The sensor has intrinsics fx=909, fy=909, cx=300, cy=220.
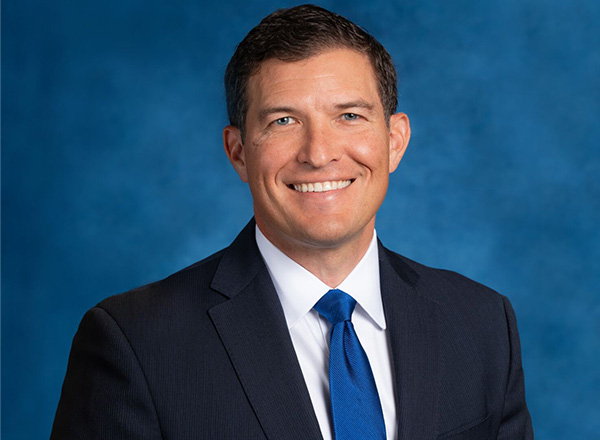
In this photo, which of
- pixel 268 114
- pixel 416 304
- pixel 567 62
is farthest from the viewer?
pixel 567 62

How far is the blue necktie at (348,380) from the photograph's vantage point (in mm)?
3012

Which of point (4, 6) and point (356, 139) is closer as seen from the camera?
point (356, 139)

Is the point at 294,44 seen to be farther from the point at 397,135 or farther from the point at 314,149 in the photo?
the point at 397,135

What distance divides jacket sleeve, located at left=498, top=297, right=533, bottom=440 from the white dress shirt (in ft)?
1.89

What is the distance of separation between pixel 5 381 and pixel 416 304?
10.2 ft

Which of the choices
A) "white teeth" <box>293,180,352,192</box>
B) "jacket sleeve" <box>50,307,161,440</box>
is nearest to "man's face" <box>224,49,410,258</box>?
"white teeth" <box>293,180,352,192</box>

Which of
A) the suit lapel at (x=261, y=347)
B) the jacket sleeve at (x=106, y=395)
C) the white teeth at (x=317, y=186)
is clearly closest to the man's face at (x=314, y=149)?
the white teeth at (x=317, y=186)

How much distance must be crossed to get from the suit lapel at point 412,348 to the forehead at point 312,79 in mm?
738

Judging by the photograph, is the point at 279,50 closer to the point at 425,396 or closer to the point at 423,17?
the point at 425,396

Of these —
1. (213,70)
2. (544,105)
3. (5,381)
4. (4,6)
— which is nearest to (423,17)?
(544,105)

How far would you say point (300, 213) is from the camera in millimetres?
3172

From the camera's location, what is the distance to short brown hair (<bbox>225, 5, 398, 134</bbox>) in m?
3.13

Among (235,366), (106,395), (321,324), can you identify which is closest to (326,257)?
(321,324)

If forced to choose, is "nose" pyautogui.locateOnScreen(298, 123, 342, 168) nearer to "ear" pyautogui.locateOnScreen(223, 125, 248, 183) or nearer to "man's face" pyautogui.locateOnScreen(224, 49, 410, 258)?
"man's face" pyautogui.locateOnScreen(224, 49, 410, 258)
